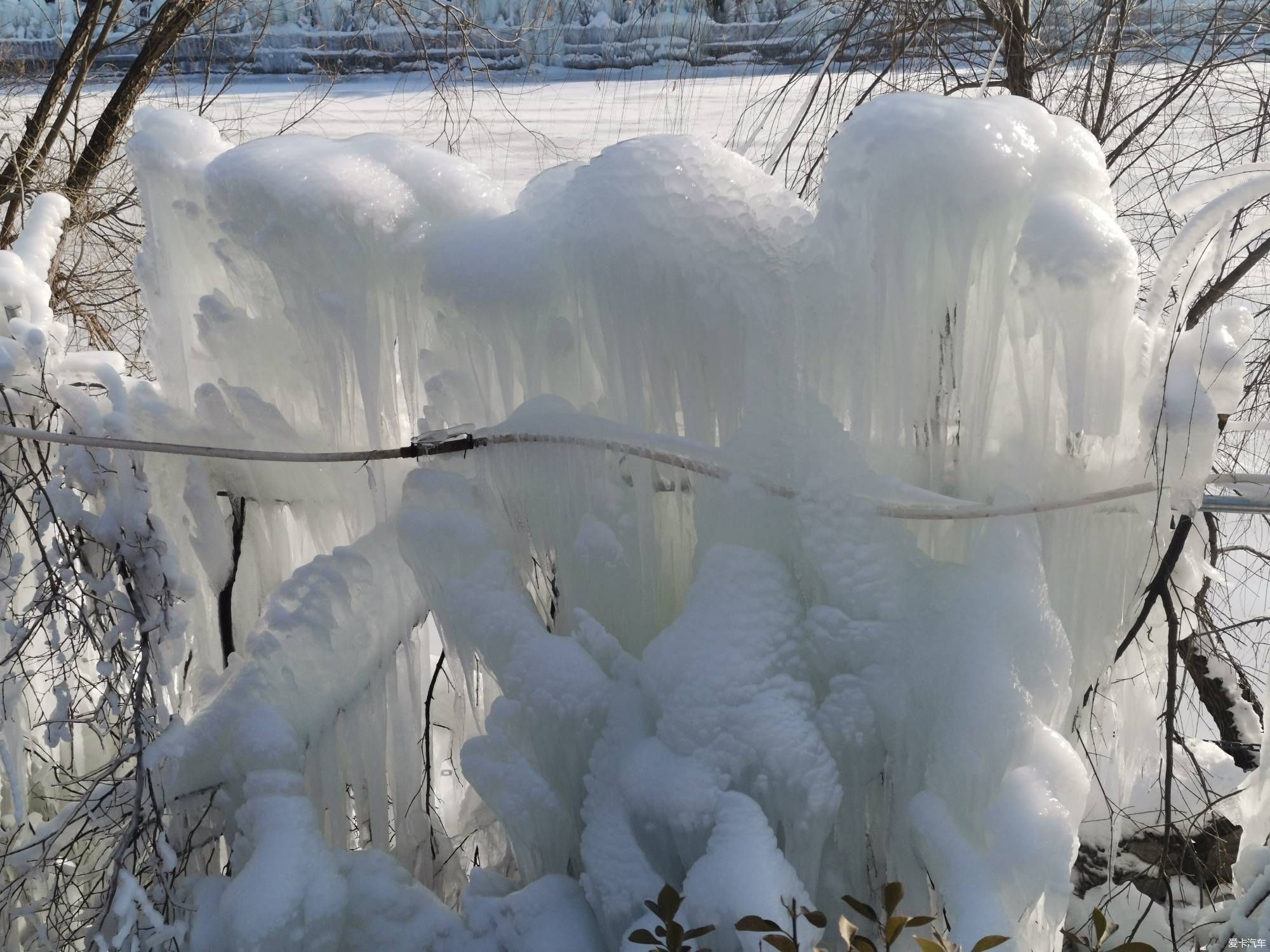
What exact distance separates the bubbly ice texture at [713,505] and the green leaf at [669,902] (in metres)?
0.08

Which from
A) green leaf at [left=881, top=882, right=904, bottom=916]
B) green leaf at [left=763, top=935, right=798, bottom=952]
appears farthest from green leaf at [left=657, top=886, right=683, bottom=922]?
green leaf at [left=881, top=882, right=904, bottom=916]

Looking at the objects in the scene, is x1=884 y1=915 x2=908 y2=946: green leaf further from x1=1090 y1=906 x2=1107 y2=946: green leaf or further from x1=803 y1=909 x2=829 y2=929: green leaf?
x1=1090 y1=906 x2=1107 y2=946: green leaf

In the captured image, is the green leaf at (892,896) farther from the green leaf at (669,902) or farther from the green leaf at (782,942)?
the green leaf at (669,902)

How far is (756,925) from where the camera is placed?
1663mm

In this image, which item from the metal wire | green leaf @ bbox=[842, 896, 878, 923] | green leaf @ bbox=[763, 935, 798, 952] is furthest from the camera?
the metal wire

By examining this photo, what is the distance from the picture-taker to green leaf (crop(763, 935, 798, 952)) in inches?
63.9

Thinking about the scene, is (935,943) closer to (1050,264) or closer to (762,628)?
(762,628)

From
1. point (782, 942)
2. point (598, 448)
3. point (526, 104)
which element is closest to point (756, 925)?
point (782, 942)

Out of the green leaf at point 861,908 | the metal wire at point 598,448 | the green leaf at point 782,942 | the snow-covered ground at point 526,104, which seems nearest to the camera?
the green leaf at point 782,942

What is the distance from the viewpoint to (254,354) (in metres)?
2.24

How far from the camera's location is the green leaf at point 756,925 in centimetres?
166

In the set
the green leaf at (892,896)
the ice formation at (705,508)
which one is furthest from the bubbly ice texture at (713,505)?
the green leaf at (892,896)

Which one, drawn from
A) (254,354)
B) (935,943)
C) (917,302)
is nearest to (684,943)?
(935,943)

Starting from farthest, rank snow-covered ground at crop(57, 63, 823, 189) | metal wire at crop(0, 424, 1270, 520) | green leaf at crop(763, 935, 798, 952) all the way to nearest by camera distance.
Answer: snow-covered ground at crop(57, 63, 823, 189), metal wire at crop(0, 424, 1270, 520), green leaf at crop(763, 935, 798, 952)
